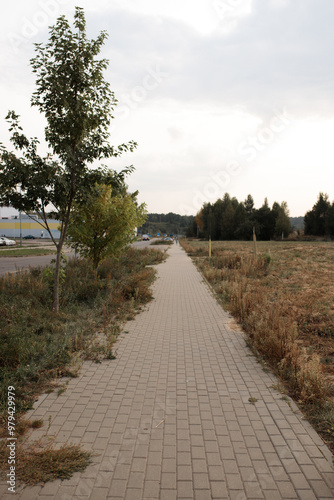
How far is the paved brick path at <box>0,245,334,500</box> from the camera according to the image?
2.68 m

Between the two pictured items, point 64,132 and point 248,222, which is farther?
point 248,222

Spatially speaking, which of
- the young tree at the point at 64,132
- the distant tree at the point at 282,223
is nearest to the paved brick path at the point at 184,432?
the young tree at the point at 64,132

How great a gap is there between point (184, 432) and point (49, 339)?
126 inches

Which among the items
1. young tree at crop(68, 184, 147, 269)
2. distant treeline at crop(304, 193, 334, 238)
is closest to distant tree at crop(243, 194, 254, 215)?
distant treeline at crop(304, 193, 334, 238)

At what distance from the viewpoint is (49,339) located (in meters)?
5.86

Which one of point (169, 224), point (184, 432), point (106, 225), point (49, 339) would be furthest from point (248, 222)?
point (184, 432)

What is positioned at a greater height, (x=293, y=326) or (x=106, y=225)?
(x=106, y=225)

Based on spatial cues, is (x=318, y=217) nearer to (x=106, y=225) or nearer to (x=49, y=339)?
(x=106, y=225)

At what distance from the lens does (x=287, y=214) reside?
97.9m

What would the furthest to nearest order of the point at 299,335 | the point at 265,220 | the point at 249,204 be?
the point at 249,204 < the point at 265,220 < the point at 299,335

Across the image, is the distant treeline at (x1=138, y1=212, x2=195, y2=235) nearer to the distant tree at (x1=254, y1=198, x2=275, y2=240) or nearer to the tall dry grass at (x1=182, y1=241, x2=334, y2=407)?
the distant tree at (x1=254, y1=198, x2=275, y2=240)

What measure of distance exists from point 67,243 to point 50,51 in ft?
18.0

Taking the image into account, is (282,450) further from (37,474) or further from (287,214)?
(287,214)

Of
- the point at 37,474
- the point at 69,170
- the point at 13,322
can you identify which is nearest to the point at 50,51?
the point at 69,170
